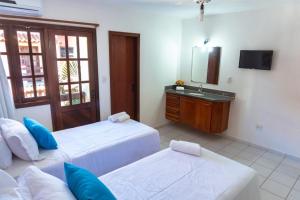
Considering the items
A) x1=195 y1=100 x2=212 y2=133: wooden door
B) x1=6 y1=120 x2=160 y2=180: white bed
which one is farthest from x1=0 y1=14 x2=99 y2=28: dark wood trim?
x1=195 y1=100 x2=212 y2=133: wooden door

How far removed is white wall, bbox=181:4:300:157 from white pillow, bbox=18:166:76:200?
3.46 metres

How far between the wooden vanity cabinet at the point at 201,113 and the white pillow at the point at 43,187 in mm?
3011

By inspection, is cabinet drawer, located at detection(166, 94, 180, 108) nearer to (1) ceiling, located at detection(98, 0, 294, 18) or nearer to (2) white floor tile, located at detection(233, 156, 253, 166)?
(2) white floor tile, located at detection(233, 156, 253, 166)

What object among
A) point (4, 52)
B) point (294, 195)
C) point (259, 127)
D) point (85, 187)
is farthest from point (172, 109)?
point (85, 187)

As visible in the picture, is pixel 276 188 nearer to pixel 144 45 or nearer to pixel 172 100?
pixel 172 100

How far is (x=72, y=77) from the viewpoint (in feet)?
10.6

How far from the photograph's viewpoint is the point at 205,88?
4391 mm

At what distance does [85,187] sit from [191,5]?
10.5 ft

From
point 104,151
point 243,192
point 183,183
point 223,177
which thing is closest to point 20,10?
point 104,151

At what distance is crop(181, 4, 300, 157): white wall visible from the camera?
124 inches

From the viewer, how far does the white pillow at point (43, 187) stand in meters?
1.20

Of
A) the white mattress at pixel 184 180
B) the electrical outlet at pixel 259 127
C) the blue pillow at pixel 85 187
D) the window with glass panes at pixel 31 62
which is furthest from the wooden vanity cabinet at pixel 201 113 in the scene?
the blue pillow at pixel 85 187

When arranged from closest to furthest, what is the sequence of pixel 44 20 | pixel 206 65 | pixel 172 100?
pixel 44 20, pixel 206 65, pixel 172 100

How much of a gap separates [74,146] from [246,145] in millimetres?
3163
